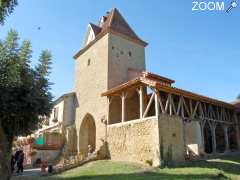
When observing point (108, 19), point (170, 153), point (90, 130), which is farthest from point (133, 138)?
point (108, 19)

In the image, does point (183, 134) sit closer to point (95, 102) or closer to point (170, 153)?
point (170, 153)

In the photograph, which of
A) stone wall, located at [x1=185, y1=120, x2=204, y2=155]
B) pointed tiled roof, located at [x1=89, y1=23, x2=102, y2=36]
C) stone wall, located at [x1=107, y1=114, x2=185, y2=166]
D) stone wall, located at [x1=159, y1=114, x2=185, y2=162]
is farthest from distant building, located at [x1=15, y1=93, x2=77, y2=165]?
stone wall, located at [x1=185, y1=120, x2=204, y2=155]

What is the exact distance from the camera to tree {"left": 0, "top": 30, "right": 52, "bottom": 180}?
10.4m

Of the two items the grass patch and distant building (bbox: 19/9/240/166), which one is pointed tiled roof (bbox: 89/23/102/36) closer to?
distant building (bbox: 19/9/240/166)

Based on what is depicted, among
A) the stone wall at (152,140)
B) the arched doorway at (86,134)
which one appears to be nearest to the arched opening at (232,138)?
the stone wall at (152,140)

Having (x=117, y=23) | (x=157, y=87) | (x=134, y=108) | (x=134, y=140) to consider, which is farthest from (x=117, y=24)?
(x=134, y=140)

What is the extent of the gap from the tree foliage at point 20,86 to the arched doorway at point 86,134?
9717mm

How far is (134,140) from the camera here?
15203mm

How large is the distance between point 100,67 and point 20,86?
10.7m

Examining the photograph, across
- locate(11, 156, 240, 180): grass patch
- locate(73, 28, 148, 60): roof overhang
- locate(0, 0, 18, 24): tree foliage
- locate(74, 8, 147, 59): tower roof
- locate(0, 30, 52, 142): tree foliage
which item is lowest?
locate(11, 156, 240, 180): grass patch

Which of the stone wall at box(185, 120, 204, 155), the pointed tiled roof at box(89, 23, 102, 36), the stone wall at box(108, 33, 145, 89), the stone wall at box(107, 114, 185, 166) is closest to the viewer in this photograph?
the stone wall at box(107, 114, 185, 166)

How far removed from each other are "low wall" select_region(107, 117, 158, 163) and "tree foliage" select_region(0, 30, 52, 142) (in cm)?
551

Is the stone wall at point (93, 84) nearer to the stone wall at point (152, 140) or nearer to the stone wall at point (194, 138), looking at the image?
the stone wall at point (152, 140)

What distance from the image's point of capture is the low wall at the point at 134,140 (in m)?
14.0
